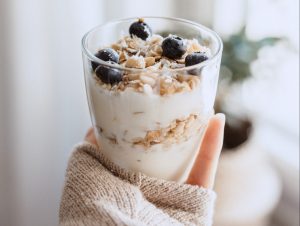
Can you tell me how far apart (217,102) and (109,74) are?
38.0 inches

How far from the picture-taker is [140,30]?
819 millimetres

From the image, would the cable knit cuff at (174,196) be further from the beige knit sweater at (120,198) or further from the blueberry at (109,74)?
the blueberry at (109,74)

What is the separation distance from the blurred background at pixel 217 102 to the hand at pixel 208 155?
0.44 m

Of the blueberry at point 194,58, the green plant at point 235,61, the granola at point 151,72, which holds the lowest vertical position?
the green plant at point 235,61

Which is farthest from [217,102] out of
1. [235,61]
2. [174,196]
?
[174,196]

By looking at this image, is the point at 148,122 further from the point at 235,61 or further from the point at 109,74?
the point at 235,61

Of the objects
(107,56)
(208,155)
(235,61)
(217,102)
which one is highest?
(107,56)

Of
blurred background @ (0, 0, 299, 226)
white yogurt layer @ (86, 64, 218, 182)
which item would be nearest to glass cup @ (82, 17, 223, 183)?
white yogurt layer @ (86, 64, 218, 182)

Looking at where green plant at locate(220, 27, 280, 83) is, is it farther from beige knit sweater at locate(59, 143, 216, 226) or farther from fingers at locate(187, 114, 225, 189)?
beige knit sweater at locate(59, 143, 216, 226)

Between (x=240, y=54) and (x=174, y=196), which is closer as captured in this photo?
(x=174, y=196)

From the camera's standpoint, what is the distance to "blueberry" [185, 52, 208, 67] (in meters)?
0.73

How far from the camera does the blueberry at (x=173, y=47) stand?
753 mm

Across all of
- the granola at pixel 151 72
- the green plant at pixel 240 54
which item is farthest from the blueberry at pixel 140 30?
the green plant at pixel 240 54

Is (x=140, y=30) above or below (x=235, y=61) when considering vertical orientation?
above
